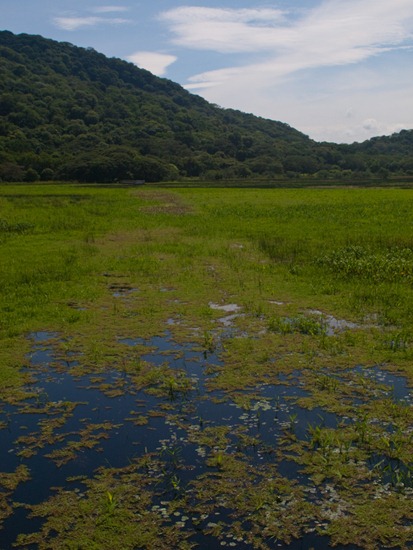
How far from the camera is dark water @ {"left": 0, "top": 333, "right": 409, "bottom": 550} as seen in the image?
688 cm

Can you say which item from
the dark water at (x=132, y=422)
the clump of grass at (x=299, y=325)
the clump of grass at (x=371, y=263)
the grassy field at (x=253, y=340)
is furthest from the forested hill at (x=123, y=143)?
the dark water at (x=132, y=422)

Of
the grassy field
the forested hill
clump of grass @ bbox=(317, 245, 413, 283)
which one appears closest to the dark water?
the grassy field

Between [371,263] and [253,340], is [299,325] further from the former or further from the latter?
[371,263]

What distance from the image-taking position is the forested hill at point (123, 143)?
92250mm

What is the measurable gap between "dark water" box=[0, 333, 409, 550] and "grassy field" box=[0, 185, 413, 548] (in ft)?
0.43

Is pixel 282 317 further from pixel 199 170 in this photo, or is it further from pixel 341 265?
pixel 199 170

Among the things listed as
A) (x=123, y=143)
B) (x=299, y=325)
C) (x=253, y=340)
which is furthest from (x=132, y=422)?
(x=123, y=143)

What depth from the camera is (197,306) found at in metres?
14.8

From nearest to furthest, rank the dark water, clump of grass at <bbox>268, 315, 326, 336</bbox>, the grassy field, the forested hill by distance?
the grassy field
the dark water
clump of grass at <bbox>268, 315, 326, 336</bbox>
the forested hill

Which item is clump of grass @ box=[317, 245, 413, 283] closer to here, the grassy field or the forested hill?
the grassy field

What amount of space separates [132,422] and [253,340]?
14.2 feet

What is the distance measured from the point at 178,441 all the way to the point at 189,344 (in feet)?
13.9

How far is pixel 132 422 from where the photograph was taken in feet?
27.7

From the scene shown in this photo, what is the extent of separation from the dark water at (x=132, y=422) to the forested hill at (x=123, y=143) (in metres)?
81.0
